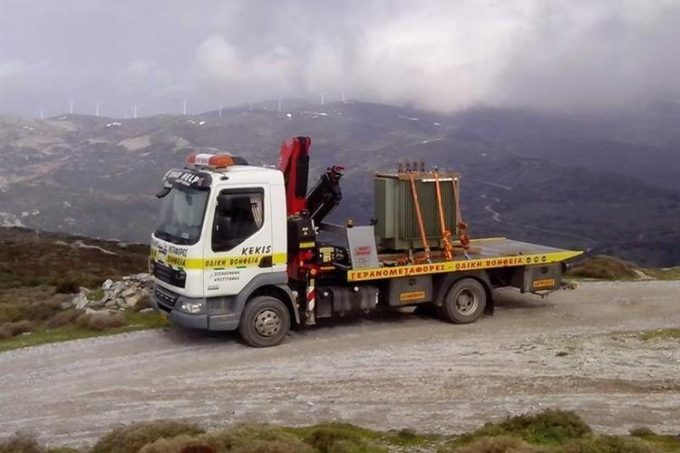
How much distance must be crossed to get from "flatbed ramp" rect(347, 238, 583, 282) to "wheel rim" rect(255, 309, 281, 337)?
169cm

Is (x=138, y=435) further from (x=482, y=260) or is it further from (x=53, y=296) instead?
(x=53, y=296)

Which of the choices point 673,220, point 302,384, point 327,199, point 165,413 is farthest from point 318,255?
point 673,220

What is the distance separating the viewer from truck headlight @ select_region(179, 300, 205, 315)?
1415 centimetres

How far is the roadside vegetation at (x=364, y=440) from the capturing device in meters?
8.31

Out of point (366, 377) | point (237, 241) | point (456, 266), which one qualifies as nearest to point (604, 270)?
point (456, 266)

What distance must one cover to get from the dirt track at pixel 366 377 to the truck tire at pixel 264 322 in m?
0.29

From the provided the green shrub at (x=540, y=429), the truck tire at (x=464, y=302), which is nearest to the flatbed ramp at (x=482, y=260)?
the truck tire at (x=464, y=302)

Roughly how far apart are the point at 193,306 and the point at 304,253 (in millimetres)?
2424

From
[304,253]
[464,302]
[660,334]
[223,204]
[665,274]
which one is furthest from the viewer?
[665,274]

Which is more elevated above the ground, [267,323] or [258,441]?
[267,323]

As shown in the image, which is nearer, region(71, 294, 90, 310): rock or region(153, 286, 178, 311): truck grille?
region(153, 286, 178, 311): truck grille

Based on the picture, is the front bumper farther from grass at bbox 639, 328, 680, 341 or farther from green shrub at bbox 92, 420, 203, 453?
grass at bbox 639, 328, 680, 341

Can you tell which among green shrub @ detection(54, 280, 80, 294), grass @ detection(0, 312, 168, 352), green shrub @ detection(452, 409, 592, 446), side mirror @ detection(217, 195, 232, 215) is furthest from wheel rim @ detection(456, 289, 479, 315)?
green shrub @ detection(54, 280, 80, 294)

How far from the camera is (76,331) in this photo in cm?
1684
